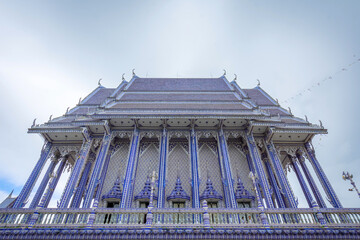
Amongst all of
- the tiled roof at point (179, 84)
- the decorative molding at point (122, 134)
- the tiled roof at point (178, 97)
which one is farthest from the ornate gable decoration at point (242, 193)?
the tiled roof at point (179, 84)

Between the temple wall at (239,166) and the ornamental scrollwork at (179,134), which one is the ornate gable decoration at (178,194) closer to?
the ornamental scrollwork at (179,134)

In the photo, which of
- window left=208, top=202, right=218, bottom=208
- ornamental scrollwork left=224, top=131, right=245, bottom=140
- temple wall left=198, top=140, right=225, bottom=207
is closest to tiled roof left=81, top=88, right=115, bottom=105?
temple wall left=198, top=140, right=225, bottom=207

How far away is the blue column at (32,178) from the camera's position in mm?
12641

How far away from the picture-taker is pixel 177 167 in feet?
48.8

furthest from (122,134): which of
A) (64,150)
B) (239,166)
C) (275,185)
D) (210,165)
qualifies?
(275,185)

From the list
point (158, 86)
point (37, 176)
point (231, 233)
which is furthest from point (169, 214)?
point (158, 86)

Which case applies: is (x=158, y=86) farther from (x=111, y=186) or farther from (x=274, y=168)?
(x=274, y=168)

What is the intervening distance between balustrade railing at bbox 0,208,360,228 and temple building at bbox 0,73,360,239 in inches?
1.7

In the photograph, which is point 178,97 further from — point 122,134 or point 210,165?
point 210,165

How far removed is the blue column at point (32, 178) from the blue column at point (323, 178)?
63.7 feet

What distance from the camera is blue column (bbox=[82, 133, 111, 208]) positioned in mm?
11894

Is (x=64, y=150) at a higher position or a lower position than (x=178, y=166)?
higher

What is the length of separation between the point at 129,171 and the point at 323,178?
43.0 ft

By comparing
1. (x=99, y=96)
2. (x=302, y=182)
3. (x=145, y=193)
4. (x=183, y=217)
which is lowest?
(x=183, y=217)
